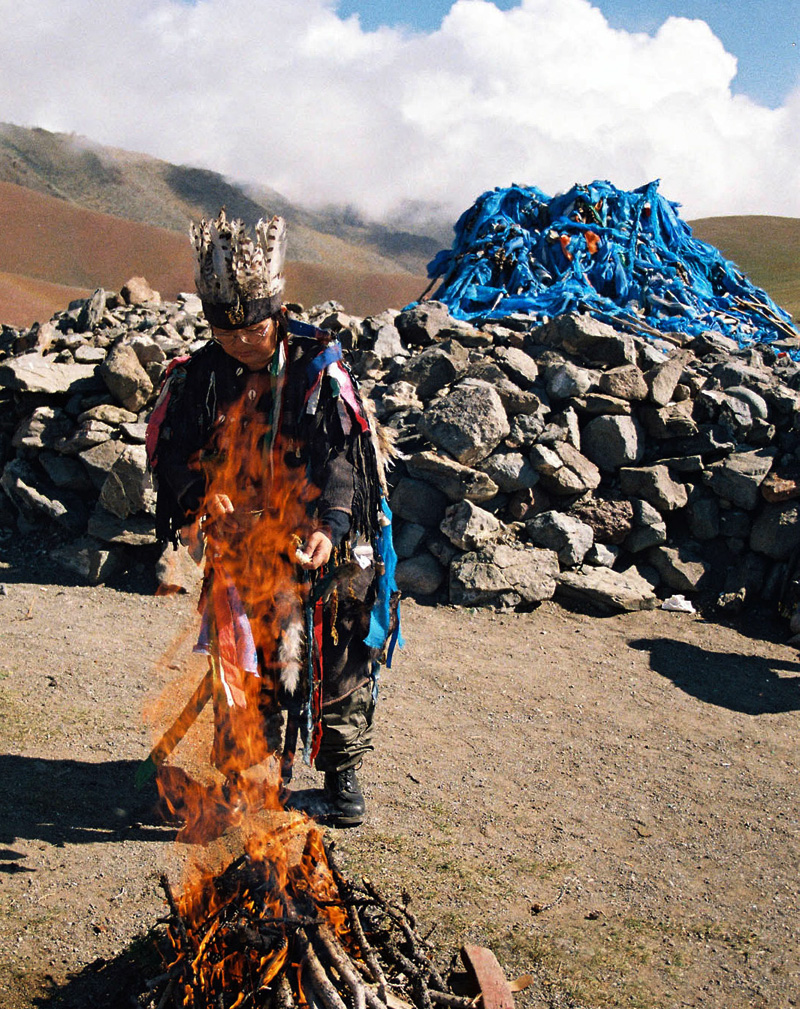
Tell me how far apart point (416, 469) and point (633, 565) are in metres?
1.86

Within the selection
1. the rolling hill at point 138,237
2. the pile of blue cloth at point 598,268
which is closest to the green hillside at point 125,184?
the rolling hill at point 138,237

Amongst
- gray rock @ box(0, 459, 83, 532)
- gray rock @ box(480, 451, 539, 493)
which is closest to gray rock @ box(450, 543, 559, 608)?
gray rock @ box(480, 451, 539, 493)

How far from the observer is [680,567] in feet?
21.0

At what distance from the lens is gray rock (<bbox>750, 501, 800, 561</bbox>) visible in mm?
6383

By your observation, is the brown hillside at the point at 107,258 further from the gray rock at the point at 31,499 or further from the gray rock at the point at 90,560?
the gray rock at the point at 90,560

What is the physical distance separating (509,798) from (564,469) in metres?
3.39

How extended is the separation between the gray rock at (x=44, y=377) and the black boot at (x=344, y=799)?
4.79 metres

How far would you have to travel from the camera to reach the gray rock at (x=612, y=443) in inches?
268

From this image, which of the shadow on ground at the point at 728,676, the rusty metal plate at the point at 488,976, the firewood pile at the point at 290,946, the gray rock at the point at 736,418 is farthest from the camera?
the gray rock at the point at 736,418

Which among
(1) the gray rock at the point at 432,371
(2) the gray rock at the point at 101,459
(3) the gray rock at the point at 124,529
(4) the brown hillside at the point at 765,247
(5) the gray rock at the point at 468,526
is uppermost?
(4) the brown hillside at the point at 765,247

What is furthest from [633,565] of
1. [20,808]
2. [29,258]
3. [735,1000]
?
[29,258]

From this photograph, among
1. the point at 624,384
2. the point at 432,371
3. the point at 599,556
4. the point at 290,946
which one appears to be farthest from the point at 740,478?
the point at 290,946

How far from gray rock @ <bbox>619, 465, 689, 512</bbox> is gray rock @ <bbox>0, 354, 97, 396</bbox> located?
4453 mm

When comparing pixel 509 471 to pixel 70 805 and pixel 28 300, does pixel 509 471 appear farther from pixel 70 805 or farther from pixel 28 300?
pixel 28 300
